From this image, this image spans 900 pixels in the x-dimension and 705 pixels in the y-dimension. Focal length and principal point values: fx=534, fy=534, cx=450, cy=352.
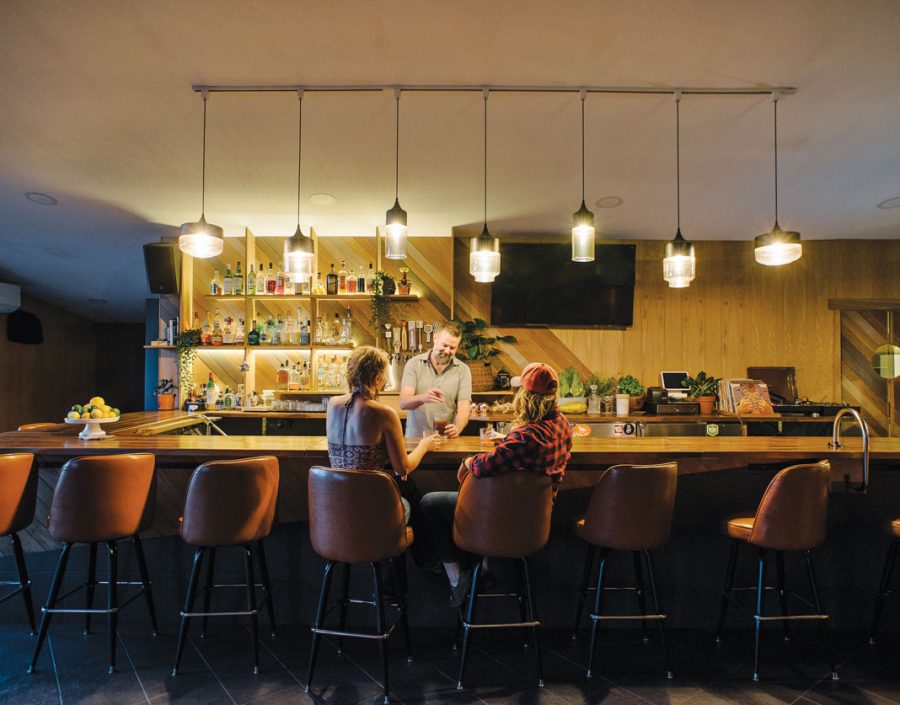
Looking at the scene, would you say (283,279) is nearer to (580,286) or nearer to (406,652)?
(580,286)

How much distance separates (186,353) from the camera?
5.66 m

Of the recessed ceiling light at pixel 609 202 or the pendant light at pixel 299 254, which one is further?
the recessed ceiling light at pixel 609 202

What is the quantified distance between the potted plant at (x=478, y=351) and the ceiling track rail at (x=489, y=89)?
291 cm

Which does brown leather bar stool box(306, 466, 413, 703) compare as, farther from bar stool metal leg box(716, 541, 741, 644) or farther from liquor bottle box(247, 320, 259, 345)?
liquor bottle box(247, 320, 259, 345)

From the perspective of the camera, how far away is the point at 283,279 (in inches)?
230

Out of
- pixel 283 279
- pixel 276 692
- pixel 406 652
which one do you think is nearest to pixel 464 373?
pixel 406 652

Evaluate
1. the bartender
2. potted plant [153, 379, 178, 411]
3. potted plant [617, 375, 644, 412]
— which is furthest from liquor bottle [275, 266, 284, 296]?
potted plant [617, 375, 644, 412]

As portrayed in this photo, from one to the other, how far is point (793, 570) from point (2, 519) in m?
4.00

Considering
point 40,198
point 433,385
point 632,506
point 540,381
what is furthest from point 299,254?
point 40,198

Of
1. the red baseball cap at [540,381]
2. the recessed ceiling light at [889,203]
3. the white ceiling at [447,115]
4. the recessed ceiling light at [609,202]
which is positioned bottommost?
the red baseball cap at [540,381]

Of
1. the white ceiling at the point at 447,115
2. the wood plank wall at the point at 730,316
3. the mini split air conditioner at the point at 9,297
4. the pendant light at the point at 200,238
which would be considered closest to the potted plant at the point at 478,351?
the wood plank wall at the point at 730,316

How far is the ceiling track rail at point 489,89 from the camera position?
3041mm

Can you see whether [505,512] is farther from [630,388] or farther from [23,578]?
[630,388]

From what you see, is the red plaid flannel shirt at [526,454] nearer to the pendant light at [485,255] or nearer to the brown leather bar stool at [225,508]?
the brown leather bar stool at [225,508]
